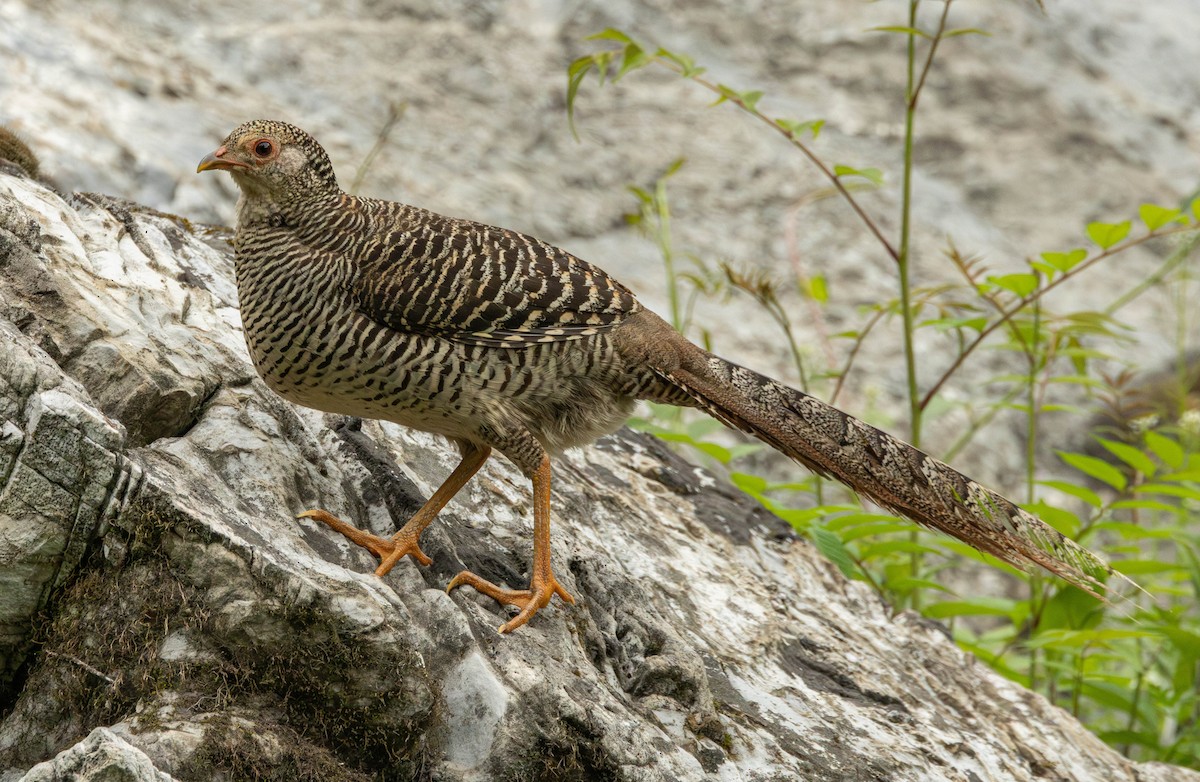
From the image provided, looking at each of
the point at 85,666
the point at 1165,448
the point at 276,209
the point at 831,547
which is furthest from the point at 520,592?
the point at 1165,448

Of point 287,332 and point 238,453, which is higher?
point 287,332

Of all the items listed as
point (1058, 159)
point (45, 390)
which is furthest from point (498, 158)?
point (45, 390)

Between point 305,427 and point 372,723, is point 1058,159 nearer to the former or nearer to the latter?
point 305,427

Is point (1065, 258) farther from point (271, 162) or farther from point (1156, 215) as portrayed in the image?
point (271, 162)

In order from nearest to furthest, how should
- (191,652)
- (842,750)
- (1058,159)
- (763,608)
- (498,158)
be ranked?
(191,652), (842,750), (763,608), (498,158), (1058,159)

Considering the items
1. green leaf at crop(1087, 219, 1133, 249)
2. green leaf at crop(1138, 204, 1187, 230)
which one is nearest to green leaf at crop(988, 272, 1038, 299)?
green leaf at crop(1087, 219, 1133, 249)

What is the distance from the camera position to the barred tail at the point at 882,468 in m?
4.45

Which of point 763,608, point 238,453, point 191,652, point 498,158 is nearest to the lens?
point 191,652

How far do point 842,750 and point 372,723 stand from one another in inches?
74.1

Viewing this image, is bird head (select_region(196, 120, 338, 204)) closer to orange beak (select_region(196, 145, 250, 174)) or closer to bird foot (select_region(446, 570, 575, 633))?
orange beak (select_region(196, 145, 250, 174))

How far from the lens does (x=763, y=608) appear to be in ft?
17.7

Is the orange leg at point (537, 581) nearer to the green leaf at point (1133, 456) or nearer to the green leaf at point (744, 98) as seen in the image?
the green leaf at point (744, 98)

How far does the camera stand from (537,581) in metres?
4.32

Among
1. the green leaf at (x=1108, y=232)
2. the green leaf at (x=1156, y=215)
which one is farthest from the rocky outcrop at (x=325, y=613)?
the green leaf at (x=1156, y=215)
